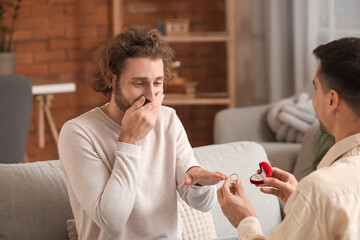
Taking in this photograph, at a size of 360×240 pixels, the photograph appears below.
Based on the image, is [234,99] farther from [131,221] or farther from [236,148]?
[131,221]

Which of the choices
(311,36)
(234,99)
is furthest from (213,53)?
(311,36)

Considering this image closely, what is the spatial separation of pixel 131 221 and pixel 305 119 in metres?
1.93

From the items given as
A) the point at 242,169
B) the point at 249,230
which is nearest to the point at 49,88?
the point at 242,169

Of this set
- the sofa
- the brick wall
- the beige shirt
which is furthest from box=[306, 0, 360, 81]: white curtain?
the beige shirt

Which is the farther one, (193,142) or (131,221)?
(193,142)

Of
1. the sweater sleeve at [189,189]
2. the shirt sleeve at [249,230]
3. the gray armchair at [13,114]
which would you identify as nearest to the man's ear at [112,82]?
the sweater sleeve at [189,189]

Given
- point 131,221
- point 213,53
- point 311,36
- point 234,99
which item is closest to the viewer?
point 131,221

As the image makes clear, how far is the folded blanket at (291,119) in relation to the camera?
11.2 ft

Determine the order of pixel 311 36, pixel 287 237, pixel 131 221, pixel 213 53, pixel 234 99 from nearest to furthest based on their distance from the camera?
pixel 287 237 → pixel 131 221 → pixel 311 36 → pixel 234 99 → pixel 213 53

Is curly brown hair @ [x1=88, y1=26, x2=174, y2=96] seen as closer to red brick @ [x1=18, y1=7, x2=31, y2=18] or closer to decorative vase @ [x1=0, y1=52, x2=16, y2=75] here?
decorative vase @ [x1=0, y1=52, x2=16, y2=75]

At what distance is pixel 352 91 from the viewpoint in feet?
4.30

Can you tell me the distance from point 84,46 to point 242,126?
1.55m

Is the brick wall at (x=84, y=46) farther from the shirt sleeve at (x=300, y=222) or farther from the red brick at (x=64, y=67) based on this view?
the shirt sleeve at (x=300, y=222)

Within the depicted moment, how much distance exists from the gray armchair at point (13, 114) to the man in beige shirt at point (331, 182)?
179 cm
